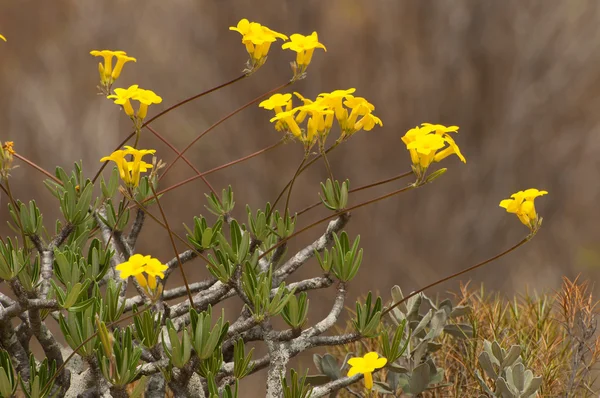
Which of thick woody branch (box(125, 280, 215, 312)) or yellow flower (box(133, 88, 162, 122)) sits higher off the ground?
yellow flower (box(133, 88, 162, 122))

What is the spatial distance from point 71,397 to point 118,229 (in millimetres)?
225

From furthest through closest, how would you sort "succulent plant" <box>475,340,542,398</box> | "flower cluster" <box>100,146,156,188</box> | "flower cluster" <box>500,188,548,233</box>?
1. "succulent plant" <box>475,340,542,398</box>
2. "flower cluster" <box>500,188,548,233</box>
3. "flower cluster" <box>100,146,156,188</box>

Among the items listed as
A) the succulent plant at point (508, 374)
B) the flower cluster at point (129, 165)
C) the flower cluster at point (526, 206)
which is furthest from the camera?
the succulent plant at point (508, 374)

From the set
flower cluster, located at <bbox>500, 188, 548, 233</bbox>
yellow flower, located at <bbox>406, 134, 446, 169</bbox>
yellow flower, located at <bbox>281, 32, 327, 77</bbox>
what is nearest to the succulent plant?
flower cluster, located at <bbox>500, 188, 548, 233</bbox>

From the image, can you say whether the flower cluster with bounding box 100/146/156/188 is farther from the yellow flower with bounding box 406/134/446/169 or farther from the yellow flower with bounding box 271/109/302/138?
the yellow flower with bounding box 406/134/446/169

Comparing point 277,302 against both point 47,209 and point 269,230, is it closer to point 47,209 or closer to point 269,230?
point 269,230

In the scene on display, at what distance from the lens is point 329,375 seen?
Answer: 121 cm

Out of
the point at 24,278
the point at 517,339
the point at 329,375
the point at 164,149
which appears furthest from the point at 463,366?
the point at 164,149

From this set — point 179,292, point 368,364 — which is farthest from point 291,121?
point 179,292

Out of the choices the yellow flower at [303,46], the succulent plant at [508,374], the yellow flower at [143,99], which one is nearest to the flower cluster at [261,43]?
the yellow flower at [303,46]

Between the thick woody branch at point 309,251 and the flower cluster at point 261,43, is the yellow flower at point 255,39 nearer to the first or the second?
the flower cluster at point 261,43

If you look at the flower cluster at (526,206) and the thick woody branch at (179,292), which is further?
the thick woody branch at (179,292)

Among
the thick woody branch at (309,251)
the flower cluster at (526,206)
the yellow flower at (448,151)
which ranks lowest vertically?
the flower cluster at (526,206)

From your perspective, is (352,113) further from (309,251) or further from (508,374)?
(508,374)
